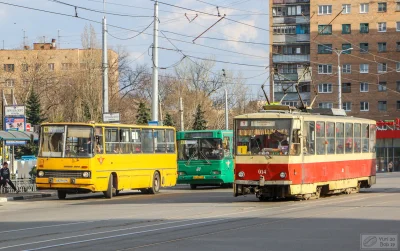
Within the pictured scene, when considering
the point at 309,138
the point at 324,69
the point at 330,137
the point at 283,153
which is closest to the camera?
the point at 283,153

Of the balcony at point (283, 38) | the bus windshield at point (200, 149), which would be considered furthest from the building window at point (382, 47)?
the bus windshield at point (200, 149)

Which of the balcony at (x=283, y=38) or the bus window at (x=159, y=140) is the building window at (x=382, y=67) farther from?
the bus window at (x=159, y=140)

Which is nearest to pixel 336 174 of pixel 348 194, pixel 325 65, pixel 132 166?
pixel 348 194

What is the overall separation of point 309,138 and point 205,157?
37.1ft

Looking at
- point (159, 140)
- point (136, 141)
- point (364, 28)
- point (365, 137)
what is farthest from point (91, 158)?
point (364, 28)

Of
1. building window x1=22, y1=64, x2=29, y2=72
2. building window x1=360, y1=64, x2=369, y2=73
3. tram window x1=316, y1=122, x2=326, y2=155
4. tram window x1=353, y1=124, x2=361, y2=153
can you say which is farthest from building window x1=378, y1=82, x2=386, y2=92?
tram window x1=316, y1=122, x2=326, y2=155

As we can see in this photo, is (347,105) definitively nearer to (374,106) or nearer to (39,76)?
(374,106)

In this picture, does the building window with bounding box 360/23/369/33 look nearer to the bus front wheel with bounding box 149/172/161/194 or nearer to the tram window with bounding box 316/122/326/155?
the bus front wheel with bounding box 149/172/161/194

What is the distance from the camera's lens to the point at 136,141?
32906 mm

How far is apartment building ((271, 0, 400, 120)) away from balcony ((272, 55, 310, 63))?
2.26 meters

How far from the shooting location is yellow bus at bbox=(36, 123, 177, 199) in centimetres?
2952

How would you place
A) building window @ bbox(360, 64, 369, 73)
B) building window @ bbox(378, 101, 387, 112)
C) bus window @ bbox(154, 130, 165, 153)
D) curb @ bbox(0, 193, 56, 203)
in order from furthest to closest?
building window @ bbox(360, 64, 369, 73), building window @ bbox(378, 101, 387, 112), bus window @ bbox(154, 130, 165, 153), curb @ bbox(0, 193, 56, 203)

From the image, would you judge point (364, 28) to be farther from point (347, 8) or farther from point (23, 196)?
point (23, 196)

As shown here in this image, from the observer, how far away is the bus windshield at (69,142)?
97.4 ft
